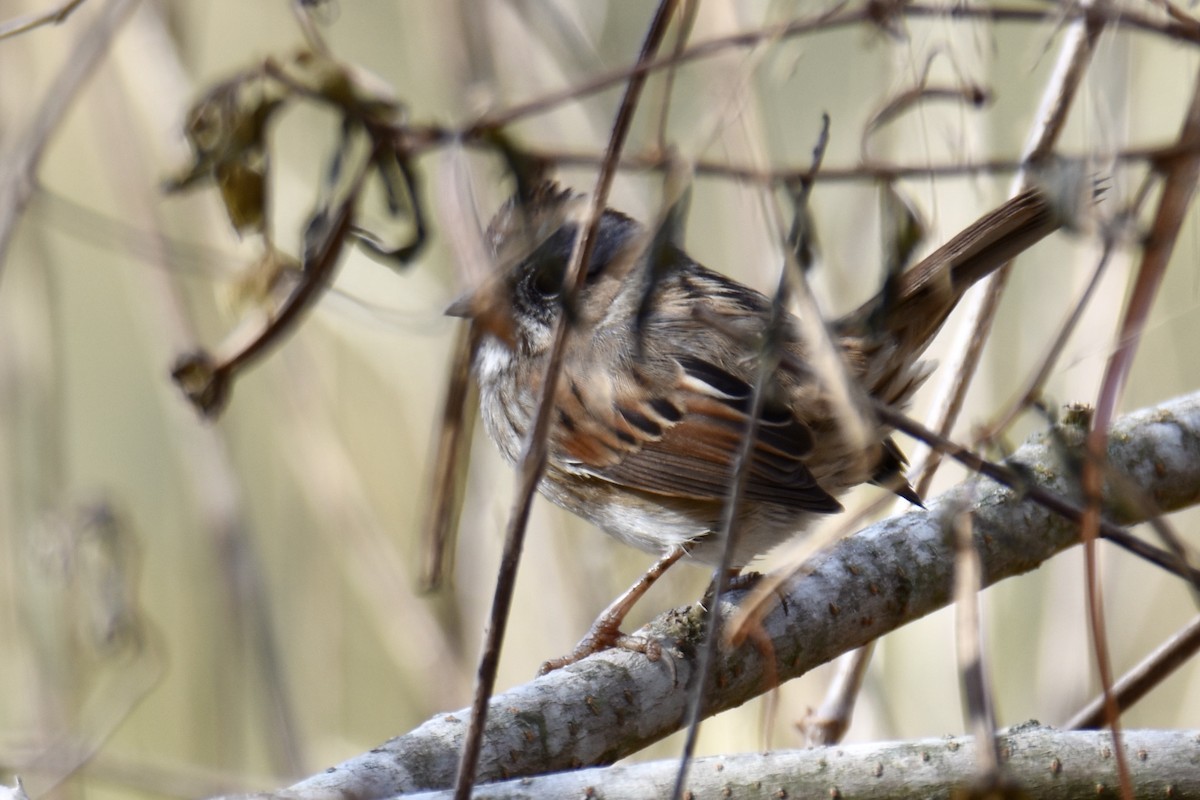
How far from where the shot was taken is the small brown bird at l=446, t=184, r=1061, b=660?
216 centimetres

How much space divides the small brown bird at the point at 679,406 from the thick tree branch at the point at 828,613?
0.89ft

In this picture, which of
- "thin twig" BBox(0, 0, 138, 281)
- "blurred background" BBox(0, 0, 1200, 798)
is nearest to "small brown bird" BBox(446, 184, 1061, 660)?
"blurred background" BBox(0, 0, 1200, 798)

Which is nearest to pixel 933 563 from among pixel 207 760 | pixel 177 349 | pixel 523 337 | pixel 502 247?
pixel 502 247

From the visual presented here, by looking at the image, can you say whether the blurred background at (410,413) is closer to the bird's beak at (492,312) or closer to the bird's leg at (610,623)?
the bird's leg at (610,623)

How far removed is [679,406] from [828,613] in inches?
27.2

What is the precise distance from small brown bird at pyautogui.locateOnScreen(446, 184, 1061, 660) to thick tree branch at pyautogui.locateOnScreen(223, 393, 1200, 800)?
0.89 ft

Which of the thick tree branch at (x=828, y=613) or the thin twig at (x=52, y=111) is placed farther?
the thin twig at (x=52, y=111)

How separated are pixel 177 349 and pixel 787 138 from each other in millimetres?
2264

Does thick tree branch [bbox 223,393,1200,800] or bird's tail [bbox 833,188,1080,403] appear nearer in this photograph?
thick tree branch [bbox 223,393,1200,800]

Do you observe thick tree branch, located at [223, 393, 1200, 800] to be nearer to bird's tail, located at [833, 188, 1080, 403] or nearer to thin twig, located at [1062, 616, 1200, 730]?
thin twig, located at [1062, 616, 1200, 730]

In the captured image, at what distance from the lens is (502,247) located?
204 cm

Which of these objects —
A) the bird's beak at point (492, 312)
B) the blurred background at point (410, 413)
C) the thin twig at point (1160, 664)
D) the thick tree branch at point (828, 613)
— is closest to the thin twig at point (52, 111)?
the blurred background at point (410, 413)

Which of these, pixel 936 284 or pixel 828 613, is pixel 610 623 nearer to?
pixel 828 613

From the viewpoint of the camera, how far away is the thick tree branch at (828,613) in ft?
4.78
